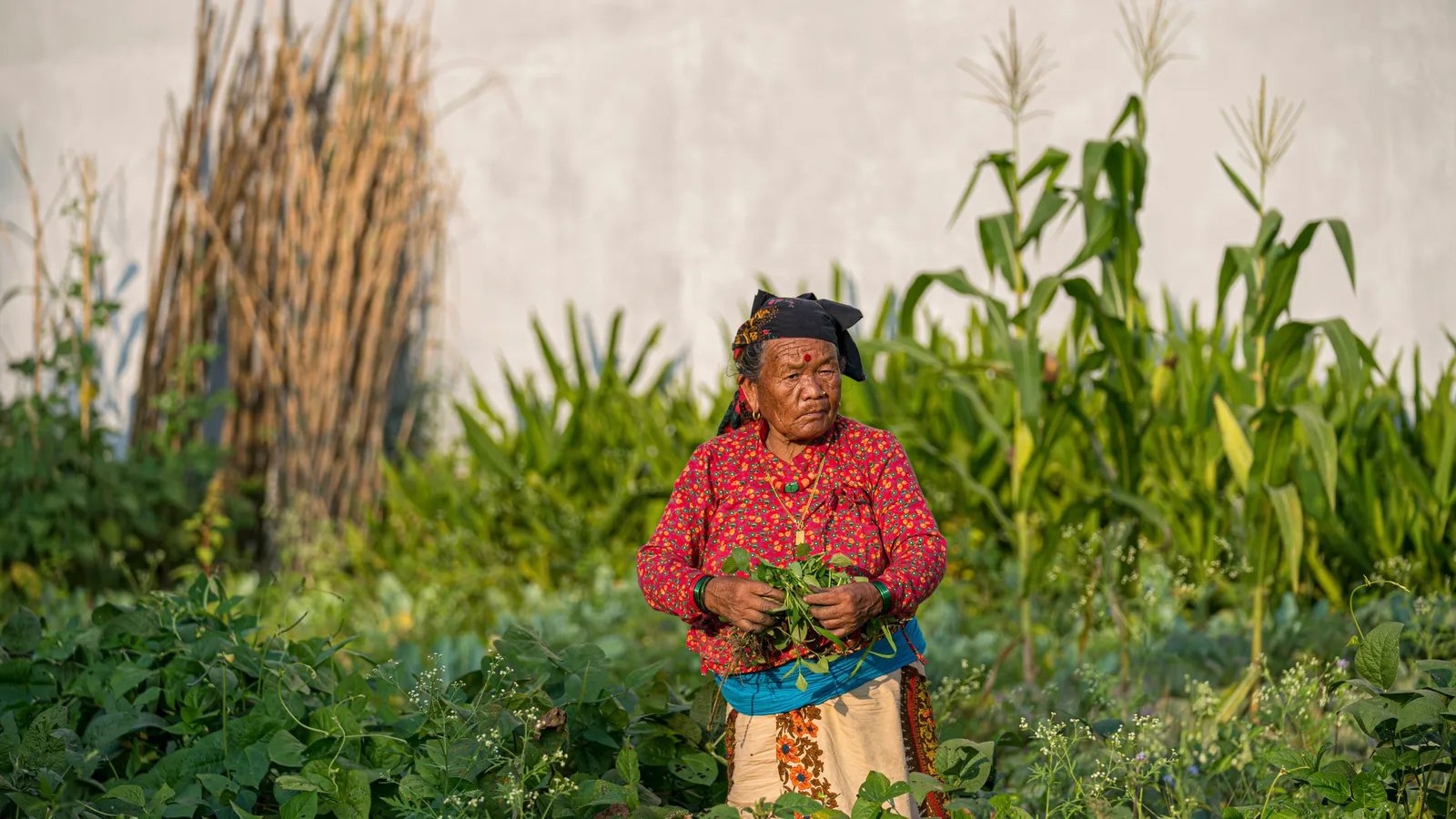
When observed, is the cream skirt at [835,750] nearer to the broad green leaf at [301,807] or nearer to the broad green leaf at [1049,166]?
the broad green leaf at [301,807]

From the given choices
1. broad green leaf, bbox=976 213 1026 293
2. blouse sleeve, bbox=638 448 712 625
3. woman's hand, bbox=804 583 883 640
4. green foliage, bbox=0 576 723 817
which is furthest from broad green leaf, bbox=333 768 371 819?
broad green leaf, bbox=976 213 1026 293

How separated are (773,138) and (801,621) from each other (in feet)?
11.4

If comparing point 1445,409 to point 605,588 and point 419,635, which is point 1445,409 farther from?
point 419,635

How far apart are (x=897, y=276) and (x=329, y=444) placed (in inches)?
90.6

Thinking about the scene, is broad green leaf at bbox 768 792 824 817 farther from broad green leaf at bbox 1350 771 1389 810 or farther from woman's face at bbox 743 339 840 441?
broad green leaf at bbox 1350 771 1389 810

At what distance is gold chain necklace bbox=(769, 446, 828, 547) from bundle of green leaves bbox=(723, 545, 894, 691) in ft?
0.19

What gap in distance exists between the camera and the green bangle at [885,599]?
198cm

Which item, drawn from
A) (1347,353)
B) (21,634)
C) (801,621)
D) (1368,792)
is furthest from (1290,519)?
(21,634)

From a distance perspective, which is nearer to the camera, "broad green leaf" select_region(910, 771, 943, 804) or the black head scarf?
"broad green leaf" select_region(910, 771, 943, 804)

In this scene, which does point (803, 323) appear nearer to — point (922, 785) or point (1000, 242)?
point (922, 785)

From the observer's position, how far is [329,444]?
5.24 m

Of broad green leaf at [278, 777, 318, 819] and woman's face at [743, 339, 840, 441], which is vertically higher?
woman's face at [743, 339, 840, 441]

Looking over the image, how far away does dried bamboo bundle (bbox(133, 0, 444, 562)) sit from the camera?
5281 mm

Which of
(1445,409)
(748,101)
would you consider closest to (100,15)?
(748,101)
